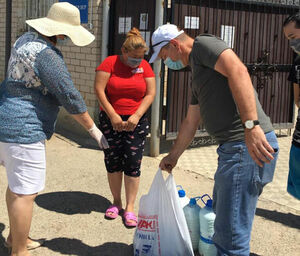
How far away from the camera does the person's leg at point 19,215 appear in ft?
10.2

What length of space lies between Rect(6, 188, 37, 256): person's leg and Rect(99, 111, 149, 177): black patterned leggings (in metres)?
1.19

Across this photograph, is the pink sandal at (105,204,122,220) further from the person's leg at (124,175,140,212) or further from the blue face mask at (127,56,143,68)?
the blue face mask at (127,56,143,68)

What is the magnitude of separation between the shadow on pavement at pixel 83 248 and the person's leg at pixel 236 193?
117cm

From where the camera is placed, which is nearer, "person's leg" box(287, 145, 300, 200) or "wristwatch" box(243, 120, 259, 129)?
"wristwatch" box(243, 120, 259, 129)

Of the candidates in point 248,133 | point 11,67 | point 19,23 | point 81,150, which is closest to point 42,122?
point 11,67

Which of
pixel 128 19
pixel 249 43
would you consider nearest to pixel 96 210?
pixel 128 19

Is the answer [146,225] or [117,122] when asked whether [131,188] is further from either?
[146,225]

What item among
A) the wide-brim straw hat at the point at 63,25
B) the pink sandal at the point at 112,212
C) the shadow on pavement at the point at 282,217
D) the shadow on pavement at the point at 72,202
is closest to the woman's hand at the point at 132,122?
the pink sandal at the point at 112,212

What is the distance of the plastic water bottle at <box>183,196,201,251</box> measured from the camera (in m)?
3.46

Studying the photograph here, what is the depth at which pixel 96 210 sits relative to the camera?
4.46 meters

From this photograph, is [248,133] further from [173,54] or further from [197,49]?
[173,54]

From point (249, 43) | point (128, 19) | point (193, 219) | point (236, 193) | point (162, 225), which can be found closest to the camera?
point (236, 193)

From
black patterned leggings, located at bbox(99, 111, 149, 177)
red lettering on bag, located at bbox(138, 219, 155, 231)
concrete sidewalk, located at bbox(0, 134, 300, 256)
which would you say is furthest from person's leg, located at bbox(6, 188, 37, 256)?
black patterned leggings, located at bbox(99, 111, 149, 177)

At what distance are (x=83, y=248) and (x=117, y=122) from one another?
111cm
